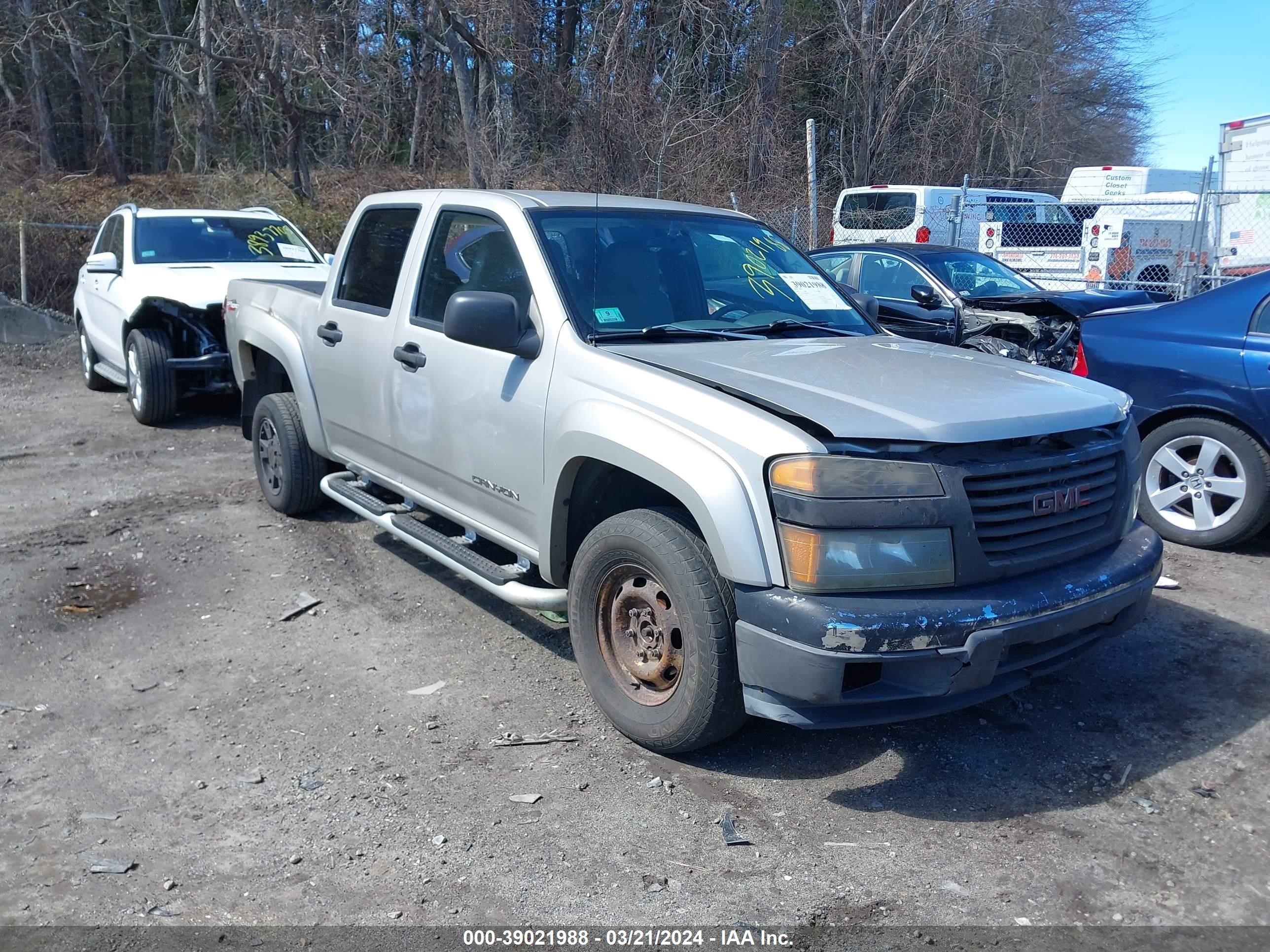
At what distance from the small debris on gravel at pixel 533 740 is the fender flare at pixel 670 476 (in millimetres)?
637

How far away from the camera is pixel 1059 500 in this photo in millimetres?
3508

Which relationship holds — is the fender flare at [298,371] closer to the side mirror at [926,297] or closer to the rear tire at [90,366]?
the rear tire at [90,366]

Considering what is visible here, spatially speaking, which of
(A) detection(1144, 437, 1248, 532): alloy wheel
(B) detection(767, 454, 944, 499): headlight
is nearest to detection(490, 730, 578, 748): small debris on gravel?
(B) detection(767, 454, 944, 499): headlight

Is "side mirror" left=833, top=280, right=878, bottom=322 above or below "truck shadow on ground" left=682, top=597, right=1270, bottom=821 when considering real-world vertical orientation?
above

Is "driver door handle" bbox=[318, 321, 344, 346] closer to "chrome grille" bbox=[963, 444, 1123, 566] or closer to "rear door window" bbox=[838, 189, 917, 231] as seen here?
"chrome grille" bbox=[963, 444, 1123, 566]

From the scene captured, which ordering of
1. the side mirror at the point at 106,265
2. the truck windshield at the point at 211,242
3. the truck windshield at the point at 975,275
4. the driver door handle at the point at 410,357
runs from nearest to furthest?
the driver door handle at the point at 410,357 → the side mirror at the point at 106,265 → the truck windshield at the point at 211,242 → the truck windshield at the point at 975,275

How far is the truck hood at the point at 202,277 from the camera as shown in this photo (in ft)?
28.5

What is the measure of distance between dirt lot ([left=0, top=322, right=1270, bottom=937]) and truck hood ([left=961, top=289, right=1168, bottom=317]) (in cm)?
354

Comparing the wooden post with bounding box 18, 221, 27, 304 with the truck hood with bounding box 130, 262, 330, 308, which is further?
the wooden post with bounding box 18, 221, 27, 304

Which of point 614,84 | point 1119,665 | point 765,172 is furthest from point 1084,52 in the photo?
point 1119,665

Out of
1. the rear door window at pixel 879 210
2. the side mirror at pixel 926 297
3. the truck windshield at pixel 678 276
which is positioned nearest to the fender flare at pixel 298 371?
the truck windshield at pixel 678 276

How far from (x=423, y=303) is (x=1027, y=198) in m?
14.1

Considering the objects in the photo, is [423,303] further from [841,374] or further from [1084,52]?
[1084,52]

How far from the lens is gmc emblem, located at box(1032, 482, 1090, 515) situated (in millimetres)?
3439
